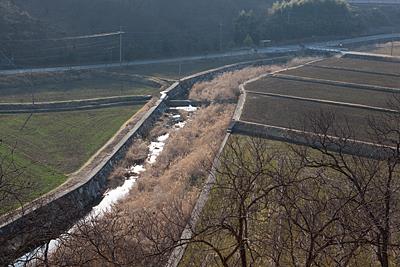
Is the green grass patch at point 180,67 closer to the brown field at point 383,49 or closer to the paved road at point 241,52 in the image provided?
the paved road at point 241,52

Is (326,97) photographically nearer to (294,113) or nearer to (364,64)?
(294,113)

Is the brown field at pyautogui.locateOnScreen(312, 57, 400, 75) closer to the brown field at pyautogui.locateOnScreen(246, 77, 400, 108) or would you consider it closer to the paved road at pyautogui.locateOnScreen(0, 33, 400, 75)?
the paved road at pyautogui.locateOnScreen(0, 33, 400, 75)

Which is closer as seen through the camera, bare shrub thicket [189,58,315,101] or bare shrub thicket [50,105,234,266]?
bare shrub thicket [50,105,234,266]

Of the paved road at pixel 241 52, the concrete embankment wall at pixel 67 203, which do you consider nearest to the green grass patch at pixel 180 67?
the paved road at pixel 241 52

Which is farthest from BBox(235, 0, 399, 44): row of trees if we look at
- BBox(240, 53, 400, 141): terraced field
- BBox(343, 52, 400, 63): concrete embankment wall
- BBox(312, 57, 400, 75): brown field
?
BBox(240, 53, 400, 141): terraced field

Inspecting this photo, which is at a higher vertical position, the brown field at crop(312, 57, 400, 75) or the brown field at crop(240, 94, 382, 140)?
the brown field at crop(312, 57, 400, 75)
